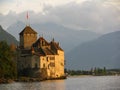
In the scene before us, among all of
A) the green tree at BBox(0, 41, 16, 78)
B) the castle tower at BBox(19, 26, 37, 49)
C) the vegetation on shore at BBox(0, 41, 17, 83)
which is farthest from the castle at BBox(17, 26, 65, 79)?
the green tree at BBox(0, 41, 16, 78)

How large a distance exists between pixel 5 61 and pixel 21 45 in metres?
→ 36.2

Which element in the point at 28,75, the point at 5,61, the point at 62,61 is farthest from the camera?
the point at 62,61

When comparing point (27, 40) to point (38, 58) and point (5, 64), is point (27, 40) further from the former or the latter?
point (5, 64)

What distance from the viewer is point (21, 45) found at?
147375 millimetres

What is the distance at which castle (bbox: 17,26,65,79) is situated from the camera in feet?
442

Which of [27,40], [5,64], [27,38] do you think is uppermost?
[27,38]

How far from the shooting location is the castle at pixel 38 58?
442ft

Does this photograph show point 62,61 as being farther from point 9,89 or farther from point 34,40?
point 9,89

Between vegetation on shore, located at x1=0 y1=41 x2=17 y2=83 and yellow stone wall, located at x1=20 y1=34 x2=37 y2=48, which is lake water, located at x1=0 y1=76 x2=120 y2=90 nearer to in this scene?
vegetation on shore, located at x1=0 y1=41 x2=17 y2=83

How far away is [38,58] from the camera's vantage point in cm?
13438

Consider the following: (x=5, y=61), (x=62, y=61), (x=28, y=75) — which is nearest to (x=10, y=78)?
(x=5, y=61)

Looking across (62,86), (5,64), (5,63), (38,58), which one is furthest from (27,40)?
(62,86)

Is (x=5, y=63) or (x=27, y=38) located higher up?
(x=27, y=38)

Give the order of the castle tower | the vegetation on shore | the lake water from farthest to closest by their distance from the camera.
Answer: the castle tower
the vegetation on shore
the lake water
